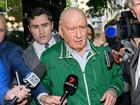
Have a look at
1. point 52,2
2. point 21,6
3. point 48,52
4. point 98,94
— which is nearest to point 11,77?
point 48,52

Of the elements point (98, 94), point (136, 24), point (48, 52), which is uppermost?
point (136, 24)

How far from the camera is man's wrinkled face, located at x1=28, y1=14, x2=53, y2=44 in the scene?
5.48 meters

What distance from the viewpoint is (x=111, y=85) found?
171 inches

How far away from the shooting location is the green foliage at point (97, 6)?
15680 mm

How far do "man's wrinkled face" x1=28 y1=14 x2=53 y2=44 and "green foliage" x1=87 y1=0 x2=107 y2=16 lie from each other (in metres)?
10.0

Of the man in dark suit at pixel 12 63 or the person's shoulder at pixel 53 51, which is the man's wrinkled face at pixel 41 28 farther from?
the man in dark suit at pixel 12 63

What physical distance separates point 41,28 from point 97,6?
33.6ft

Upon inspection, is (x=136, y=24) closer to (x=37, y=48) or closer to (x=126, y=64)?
(x=126, y=64)

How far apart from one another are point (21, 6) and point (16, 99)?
683 centimetres

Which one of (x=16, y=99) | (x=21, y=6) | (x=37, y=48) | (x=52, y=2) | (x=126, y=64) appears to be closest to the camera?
(x=16, y=99)

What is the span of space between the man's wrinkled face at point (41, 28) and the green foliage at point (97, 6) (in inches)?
395

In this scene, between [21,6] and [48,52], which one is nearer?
[48,52]

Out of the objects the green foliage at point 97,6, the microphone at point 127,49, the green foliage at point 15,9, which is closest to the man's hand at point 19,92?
the microphone at point 127,49

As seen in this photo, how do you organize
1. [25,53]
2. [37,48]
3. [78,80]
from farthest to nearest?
[37,48] < [25,53] < [78,80]
